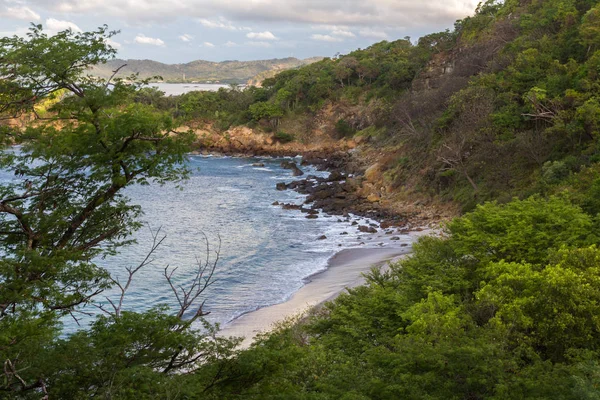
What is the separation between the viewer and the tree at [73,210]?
7684 mm

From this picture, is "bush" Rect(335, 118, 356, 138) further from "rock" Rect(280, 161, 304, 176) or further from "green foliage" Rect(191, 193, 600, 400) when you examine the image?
"green foliage" Rect(191, 193, 600, 400)

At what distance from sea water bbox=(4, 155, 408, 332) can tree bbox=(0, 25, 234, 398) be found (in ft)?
9.64

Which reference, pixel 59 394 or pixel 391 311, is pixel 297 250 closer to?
pixel 391 311

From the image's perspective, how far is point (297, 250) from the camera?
1200 inches

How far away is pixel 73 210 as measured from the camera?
10070mm

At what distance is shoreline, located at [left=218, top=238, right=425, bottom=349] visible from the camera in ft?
63.7

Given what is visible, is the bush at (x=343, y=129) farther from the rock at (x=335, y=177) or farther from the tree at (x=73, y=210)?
the tree at (x=73, y=210)

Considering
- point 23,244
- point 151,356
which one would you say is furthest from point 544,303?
point 23,244

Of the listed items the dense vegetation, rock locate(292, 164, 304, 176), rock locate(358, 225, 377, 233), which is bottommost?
rock locate(358, 225, 377, 233)

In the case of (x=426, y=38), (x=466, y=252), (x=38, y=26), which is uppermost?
(x=426, y=38)

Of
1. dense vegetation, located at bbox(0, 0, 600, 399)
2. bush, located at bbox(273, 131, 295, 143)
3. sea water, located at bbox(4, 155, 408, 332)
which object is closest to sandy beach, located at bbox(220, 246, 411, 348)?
sea water, located at bbox(4, 155, 408, 332)

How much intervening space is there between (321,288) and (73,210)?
15.0m

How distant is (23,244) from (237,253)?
2042 centimetres

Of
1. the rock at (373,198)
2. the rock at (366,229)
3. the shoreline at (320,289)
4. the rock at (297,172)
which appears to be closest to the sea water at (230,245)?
the rock at (366,229)
